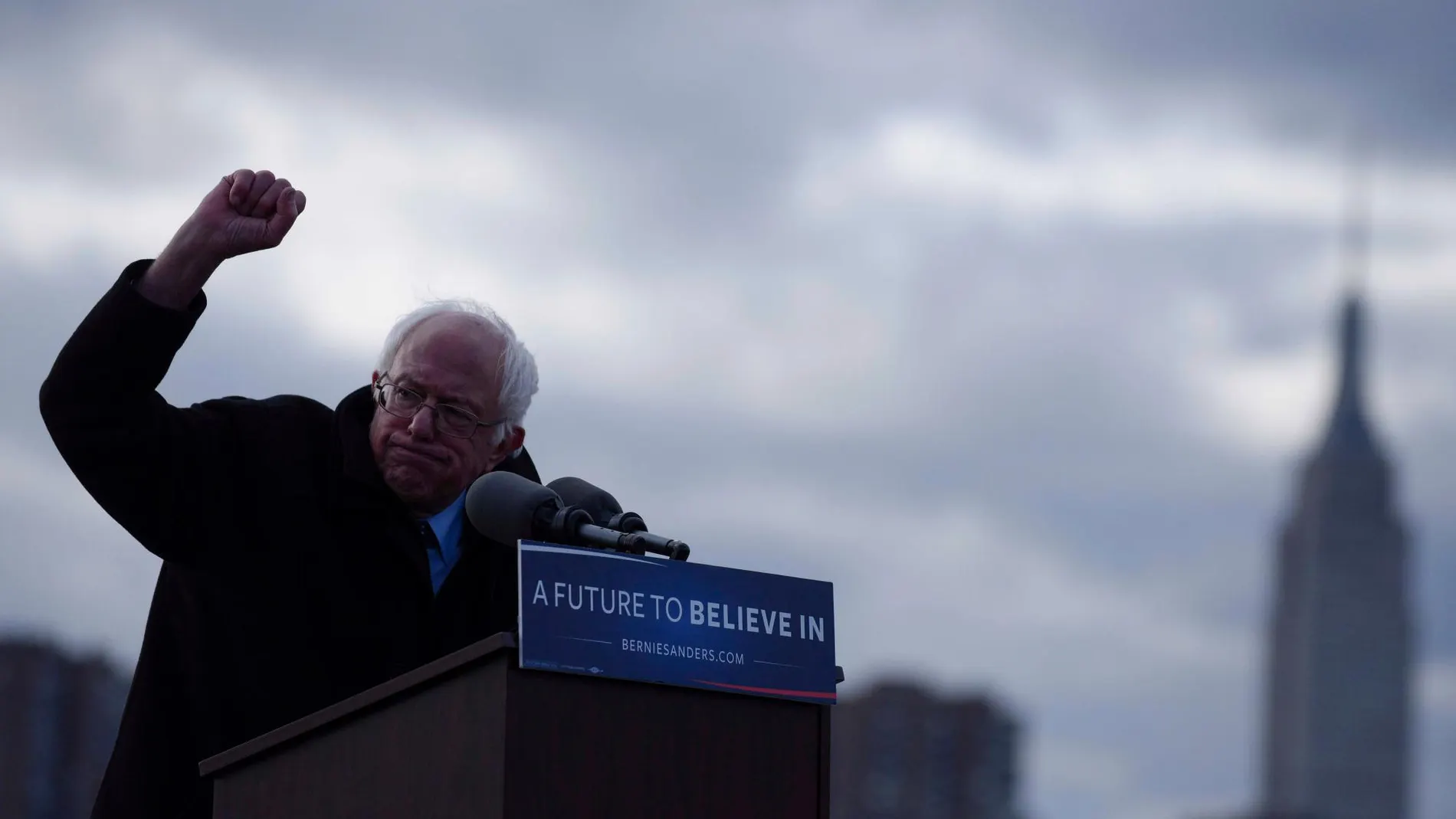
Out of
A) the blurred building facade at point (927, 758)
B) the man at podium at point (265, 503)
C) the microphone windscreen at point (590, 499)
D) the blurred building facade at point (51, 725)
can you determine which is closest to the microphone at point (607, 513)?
the microphone windscreen at point (590, 499)

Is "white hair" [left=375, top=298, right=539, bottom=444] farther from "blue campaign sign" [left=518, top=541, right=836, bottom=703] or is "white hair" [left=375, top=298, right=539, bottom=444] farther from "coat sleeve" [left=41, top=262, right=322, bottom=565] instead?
"blue campaign sign" [left=518, top=541, right=836, bottom=703]

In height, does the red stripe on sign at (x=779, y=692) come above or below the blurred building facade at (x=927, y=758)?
below

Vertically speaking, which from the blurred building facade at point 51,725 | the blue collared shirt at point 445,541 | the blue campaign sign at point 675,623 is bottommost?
the blue campaign sign at point 675,623

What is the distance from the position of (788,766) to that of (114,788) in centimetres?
131

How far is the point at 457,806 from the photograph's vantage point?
281 centimetres

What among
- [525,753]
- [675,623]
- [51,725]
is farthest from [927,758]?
[525,753]

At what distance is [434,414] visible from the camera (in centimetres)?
405

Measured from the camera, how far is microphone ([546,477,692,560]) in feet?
10.2

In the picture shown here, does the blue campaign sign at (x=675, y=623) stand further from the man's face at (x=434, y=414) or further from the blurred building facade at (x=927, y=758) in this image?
the blurred building facade at (x=927, y=758)

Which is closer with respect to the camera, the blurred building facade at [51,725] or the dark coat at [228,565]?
the dark coat at [228,565]

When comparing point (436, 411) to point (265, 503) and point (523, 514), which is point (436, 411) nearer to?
point (265, 503)

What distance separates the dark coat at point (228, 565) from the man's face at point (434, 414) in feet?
0.16

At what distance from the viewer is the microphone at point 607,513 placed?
3123mm

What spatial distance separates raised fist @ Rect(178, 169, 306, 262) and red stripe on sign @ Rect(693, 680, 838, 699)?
1256 mm
